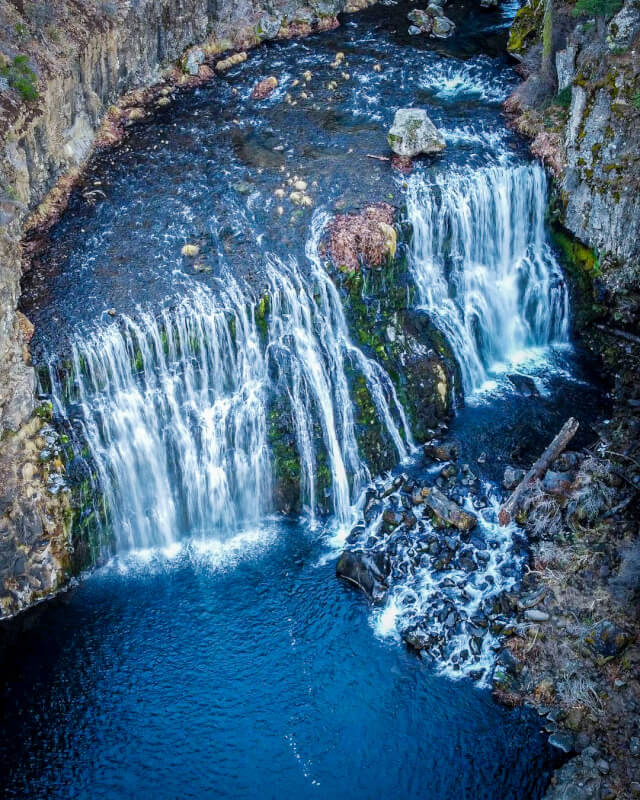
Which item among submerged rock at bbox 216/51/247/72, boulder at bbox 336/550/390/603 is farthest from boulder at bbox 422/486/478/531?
submerged rock at bbox 216/51/247/72

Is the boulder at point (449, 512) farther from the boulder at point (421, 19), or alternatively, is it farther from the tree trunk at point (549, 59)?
the boulder at point (421, 19)

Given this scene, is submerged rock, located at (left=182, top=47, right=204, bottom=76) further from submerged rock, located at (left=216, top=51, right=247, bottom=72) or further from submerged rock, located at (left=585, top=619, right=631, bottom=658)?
submerged rock, located at (left=585, top=619, right=631, bottom=658)

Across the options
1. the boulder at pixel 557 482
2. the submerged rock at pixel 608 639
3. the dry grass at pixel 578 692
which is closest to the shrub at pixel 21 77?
the boulder at pixel 557 482

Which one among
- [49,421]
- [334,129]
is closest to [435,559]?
[49,421]

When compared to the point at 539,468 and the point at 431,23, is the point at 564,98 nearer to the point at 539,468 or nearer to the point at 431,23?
the point at 431,23

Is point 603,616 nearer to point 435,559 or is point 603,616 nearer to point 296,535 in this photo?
point 435,559

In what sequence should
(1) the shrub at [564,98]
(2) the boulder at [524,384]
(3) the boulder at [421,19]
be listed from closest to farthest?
(2) the boulder at [524,384]
(1) the shrub at [564,98]
(3) the boulder at [421,19]
